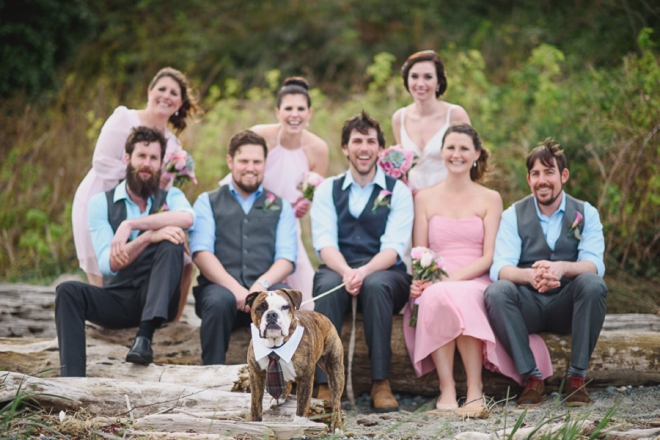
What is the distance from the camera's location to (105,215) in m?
5.29

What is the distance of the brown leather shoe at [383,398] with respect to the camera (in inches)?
187

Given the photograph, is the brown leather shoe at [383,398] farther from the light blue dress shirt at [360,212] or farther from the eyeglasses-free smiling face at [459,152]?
the eyeglasses-free smiling face at [459,152]

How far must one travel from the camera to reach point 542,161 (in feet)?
16.4

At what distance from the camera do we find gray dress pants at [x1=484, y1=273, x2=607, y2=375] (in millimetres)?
4633

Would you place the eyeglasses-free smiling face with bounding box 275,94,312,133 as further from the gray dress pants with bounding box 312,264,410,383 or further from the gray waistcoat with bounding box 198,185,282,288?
the gray dress pants with bounding box 312,264,410,383

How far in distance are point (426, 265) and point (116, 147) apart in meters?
2.73

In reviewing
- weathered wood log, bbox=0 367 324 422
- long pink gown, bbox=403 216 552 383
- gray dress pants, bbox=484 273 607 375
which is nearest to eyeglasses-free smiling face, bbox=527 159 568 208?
gray dress pants, bbox=484 273 607 375

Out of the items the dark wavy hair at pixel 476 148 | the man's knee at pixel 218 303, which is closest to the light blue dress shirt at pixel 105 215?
the man's knee at pixel 218 303

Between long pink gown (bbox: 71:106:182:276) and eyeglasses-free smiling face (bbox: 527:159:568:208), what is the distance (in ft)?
9.54

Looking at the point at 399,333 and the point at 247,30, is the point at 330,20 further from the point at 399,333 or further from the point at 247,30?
the point at 399,333

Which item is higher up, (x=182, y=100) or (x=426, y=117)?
(x=182, y=100)

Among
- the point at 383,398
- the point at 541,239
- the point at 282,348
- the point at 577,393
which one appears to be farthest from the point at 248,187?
the point at 577,393

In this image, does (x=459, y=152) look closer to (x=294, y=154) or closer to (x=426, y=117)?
(x=426, y=117)

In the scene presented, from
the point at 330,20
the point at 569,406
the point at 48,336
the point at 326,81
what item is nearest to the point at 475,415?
the point at 569,406
